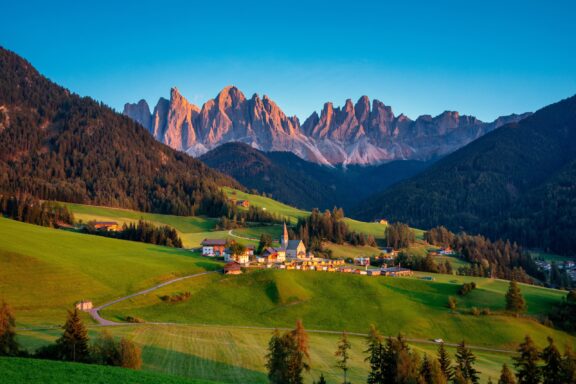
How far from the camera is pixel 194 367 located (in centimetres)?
5478

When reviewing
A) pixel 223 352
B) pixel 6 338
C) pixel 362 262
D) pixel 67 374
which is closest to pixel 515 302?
pixel 362 262

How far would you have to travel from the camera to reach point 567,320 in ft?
294

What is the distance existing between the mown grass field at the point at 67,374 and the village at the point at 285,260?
2467 inches

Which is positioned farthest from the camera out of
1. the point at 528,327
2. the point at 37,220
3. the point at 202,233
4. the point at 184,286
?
the point at 202,233

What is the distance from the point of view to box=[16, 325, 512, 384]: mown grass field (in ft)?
178

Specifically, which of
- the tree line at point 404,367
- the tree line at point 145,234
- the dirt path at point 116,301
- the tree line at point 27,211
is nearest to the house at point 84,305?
the dirt path at point 116,301

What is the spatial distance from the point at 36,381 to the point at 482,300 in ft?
277

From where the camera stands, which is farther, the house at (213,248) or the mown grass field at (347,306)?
the house at (213,248)

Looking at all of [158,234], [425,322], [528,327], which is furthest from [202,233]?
[528,327]

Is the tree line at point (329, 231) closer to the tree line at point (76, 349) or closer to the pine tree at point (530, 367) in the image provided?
the pine tree at point (530, 367)

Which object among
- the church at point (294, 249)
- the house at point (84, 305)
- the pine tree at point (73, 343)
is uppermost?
the church at point (294, 249)

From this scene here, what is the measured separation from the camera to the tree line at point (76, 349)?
49.4 metres

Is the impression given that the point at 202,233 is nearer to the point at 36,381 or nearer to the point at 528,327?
the point at 528,327

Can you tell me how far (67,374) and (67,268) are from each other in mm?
58545
